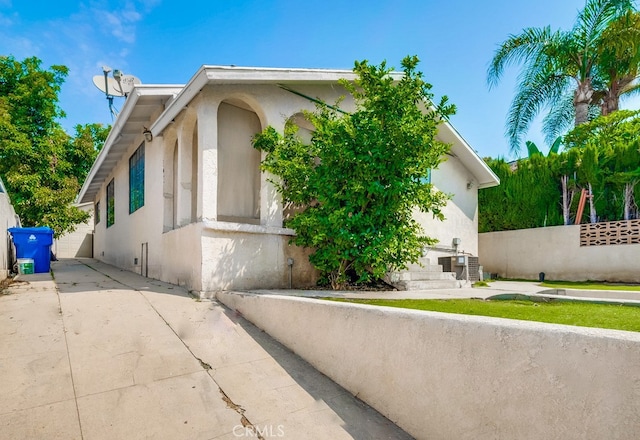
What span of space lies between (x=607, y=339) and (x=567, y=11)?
58.7 feet

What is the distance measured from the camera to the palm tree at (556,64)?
1343 centimetres

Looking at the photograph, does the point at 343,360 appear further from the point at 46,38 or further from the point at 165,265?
the point at 46,38

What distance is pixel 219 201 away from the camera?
719 cm

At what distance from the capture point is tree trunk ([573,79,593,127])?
14.7 m

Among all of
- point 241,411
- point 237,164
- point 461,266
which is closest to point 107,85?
point 237,164

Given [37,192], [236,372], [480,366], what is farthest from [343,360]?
[37,192]

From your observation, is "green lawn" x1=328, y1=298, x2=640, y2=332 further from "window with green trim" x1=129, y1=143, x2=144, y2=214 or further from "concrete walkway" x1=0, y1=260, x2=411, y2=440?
"window with green trim" x1=129, y1=143, x2=144, y2=214

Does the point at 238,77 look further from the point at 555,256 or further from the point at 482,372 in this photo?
the point at 555,256

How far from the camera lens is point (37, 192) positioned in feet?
42.5

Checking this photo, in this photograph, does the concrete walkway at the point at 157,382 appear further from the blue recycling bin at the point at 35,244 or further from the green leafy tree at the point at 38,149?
the green leafy tree at the point at 38,149

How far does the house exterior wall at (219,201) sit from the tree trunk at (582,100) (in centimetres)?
1289

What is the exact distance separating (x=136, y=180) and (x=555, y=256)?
14.7 metres

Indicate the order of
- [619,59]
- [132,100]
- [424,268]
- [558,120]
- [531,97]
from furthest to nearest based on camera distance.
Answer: [558,120], [531,97], [619,59], [424,268], [132,100]

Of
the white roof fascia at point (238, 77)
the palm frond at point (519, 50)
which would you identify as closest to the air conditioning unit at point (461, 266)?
the white roof fascia at point (238, 77)
